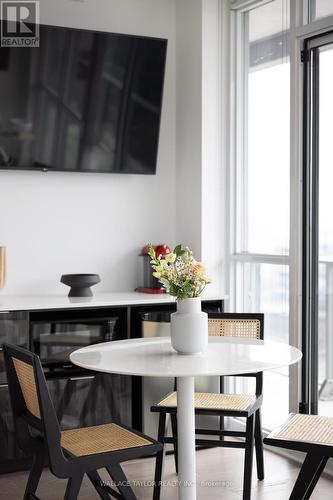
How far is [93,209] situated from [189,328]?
5.84ft

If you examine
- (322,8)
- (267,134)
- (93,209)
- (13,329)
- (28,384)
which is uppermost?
(322,8)

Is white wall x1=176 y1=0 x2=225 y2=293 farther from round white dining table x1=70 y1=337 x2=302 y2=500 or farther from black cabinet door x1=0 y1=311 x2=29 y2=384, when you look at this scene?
round white dining table x1=70 y1=337 x2=302 y2=500

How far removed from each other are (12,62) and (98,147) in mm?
711

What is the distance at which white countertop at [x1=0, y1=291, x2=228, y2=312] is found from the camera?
384cm

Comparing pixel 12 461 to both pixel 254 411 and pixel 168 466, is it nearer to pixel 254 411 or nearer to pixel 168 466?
pixel 168 466

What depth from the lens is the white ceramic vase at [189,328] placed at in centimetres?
297

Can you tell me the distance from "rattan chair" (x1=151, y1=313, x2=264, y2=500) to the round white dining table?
0.34 m

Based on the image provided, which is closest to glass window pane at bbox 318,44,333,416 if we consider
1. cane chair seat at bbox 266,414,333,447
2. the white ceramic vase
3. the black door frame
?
the black door frame

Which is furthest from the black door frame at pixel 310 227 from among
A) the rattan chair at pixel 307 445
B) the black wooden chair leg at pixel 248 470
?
the rattan chair at pixel 307 445

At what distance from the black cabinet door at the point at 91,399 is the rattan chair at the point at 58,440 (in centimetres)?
90

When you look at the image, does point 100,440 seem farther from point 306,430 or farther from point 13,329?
point 13,329

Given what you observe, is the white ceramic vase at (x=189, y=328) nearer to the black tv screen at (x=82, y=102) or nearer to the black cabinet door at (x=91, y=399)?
the black cabinet door at (x=91, y=399)

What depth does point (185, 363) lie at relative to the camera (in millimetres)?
2816

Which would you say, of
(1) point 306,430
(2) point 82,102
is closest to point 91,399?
(1) point 306,430
